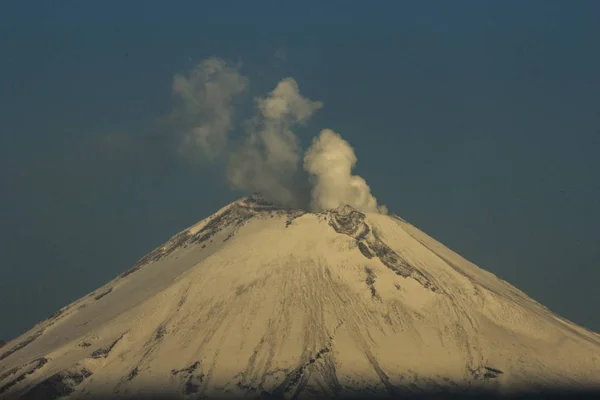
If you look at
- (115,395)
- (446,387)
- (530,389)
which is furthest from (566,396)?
(115,395)

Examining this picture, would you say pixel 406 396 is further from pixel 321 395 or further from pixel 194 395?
pixel 194 395

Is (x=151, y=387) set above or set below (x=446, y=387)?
below

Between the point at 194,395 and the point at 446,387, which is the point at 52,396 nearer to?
the point at 194,395

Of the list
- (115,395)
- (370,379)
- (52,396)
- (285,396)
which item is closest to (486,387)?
(370,379)

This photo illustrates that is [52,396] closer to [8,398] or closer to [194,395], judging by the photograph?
[8,398]

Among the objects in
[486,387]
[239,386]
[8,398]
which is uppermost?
[486,387]

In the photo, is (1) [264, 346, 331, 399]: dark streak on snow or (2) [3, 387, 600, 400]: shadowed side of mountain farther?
(1) [264, 346, 331, 399]: dark streak on snow

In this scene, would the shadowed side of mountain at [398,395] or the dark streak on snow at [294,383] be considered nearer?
the shadowed side of mountain at [398,395]

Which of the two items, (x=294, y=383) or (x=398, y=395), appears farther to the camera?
(x=294, y=383)

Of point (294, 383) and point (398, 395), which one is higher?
point (398, 395)

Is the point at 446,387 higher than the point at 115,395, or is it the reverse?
the point at 446,387
